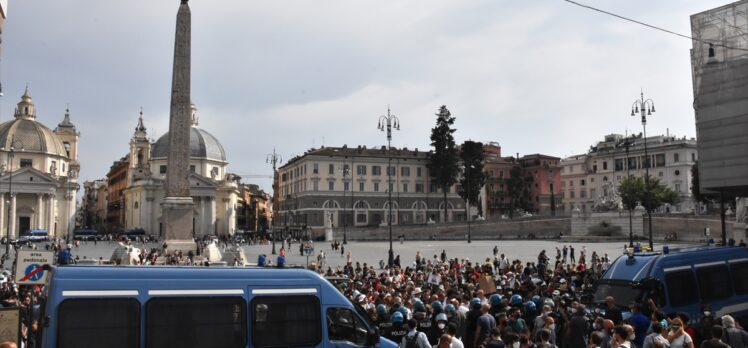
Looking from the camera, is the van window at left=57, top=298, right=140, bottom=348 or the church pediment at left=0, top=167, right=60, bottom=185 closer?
the van window at left=57, top=298, right=140, bottom=348

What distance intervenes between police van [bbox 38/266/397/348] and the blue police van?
484 centimetres

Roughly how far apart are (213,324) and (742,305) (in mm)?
9899

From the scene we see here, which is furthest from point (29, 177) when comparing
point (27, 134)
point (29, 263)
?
point (29, 263)

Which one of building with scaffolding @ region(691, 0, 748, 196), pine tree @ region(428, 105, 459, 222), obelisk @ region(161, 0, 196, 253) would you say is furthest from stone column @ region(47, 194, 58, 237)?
building with scaffolding @ region(691, 0, 748, 196)

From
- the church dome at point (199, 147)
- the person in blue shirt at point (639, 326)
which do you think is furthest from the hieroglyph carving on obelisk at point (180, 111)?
the church dome at point (199, 147)

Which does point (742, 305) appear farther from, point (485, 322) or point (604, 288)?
point (485, 322)

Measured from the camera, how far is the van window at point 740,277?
1152 cm

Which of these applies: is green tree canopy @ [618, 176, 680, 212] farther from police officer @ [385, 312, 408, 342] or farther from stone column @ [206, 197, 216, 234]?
police officer @ [385, 312, 408, 342]

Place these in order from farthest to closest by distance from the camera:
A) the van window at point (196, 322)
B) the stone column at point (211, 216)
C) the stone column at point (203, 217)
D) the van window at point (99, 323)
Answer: the stone column at point (211, 216) < the stone column at point (203, 217) < the van window at point (196, 322) < the van window at point (99, 323)

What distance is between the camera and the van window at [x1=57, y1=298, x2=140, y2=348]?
6.19 meters

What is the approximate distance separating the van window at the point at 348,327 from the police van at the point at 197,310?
0.01 metres

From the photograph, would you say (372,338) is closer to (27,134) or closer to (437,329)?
(437,329)

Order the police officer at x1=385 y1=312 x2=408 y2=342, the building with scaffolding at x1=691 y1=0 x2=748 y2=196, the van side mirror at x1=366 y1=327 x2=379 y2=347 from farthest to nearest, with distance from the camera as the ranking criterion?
the building with scaffolding at x1=691 y1=0 x2=748 y2=196 < the police officer at x1=385 y1=312 x2=408 y2=342 < the van side mirror at x1=366 y1=327 x2=379 y2=347

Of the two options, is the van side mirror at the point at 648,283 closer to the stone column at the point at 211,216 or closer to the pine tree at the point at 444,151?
the pine tree at the point at 444,151
